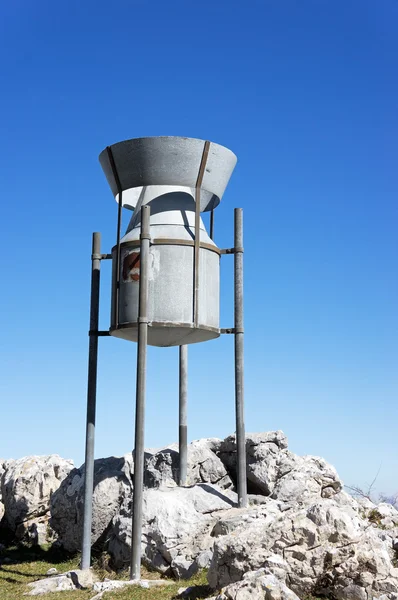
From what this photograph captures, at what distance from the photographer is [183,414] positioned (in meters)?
15.6

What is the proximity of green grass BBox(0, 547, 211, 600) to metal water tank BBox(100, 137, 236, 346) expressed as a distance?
430 centimetres

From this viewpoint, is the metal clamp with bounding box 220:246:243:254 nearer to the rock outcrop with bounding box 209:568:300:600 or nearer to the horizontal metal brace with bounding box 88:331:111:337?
the horizontal metal brace with bounding box 88:331:111:337

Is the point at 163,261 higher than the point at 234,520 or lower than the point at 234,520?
higher

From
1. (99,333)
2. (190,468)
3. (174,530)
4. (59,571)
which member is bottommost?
(59,571)

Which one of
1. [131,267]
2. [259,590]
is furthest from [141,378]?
[259,590]

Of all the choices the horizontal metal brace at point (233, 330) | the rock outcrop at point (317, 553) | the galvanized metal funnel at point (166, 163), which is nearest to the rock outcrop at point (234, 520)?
the rock outcrop at point (317, 553)

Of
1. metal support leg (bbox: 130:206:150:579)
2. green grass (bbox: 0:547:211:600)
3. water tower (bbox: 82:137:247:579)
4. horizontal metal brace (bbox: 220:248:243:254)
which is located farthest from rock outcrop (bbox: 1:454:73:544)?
horizontal metal brace (bbox: 220:248:243:254)

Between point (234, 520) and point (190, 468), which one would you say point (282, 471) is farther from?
point (234, 520)

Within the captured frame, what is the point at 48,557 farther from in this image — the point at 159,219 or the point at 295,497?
the point at 159,219

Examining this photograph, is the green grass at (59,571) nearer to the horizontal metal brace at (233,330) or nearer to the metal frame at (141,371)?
the metal frame at (141,371)

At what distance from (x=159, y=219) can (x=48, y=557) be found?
7668mm

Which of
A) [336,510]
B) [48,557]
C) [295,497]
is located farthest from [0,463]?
[336,510]

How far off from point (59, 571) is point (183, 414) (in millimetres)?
4009

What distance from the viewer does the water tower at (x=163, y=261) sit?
1295 centimetres
